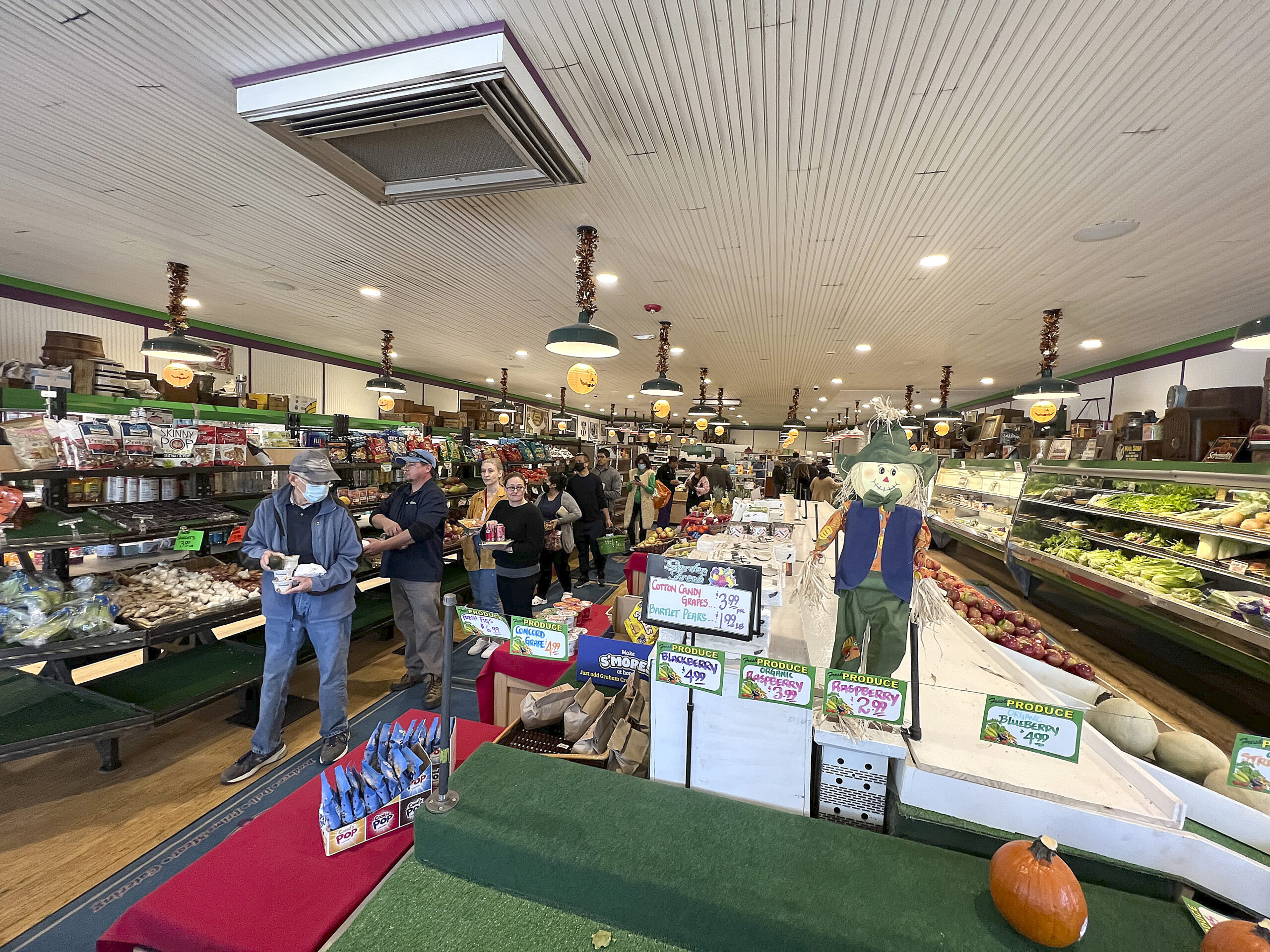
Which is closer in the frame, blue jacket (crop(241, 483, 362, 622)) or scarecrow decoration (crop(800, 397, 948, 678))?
scarecrow decoration (crop(800, 397, 948, 678))

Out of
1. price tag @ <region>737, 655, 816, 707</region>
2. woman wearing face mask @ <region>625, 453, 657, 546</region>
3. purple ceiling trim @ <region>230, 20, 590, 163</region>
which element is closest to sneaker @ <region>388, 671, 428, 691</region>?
price tag @ <region>737, 655, 816, 707</region>

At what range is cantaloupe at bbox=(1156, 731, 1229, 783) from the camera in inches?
64.3

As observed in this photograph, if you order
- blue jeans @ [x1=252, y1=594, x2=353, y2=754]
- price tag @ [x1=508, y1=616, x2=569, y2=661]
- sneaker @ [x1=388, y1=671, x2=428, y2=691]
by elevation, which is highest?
price tag @ [x1=508, y1=616, x2=569, y2=661]

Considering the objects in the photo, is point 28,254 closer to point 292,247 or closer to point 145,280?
point 145,280

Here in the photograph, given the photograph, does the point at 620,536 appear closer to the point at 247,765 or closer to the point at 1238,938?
the point at 247,765

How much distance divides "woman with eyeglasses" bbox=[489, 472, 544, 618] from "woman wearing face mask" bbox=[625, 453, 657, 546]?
175 inches

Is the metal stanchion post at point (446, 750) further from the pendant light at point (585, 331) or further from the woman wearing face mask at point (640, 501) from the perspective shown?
the woman wearing face mask at point (640, 501)

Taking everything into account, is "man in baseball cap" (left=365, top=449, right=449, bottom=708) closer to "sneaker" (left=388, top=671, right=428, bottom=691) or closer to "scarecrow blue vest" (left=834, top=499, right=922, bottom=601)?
"sneaker" (left=388, top=671, right=428, bottom=691)

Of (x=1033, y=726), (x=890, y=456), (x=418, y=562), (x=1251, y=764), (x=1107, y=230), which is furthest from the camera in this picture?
(x=1107, y=230)

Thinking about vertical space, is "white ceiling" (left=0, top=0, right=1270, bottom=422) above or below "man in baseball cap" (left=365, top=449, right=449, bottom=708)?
above

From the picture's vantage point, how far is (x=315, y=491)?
3043mm

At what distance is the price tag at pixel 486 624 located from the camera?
1696 millimetres

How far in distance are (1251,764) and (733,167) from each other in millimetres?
3881

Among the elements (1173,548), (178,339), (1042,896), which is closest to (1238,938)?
(1042,896)
